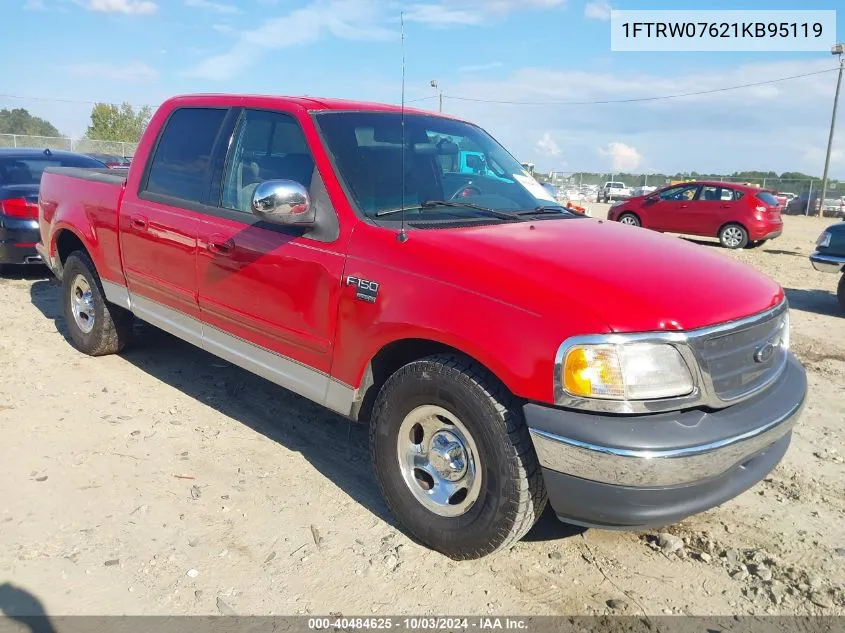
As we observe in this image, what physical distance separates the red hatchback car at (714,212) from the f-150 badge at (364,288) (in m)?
14.4

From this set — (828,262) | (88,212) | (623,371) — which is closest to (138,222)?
(88,212)

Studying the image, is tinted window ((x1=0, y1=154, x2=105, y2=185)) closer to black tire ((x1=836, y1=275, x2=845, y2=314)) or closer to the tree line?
black tire ((x1=836, y1=275, x2=845, y2=314))

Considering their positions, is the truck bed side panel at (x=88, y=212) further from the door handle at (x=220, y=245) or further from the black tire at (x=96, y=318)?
the door handle at (x=220, y=245)

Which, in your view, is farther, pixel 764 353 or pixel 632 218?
pixel 632 218

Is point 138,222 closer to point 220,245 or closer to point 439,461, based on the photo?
point 220,245

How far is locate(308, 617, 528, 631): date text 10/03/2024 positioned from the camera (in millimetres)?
2596

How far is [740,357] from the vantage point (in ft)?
8.93

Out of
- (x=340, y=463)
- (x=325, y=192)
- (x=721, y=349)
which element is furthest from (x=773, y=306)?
(x=340, y=463)

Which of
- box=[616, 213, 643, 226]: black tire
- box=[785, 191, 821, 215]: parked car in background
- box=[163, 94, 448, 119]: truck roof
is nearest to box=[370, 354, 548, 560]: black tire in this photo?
box=[163, 94, 448, 119]: truck roof

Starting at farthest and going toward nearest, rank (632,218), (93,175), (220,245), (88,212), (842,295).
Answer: (632,218), (842,295), (93,175), (88,212), (220,245)

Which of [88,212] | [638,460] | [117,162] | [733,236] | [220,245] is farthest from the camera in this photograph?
[117,162]

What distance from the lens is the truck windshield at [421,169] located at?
11.1ft

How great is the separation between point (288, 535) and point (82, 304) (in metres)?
3.50

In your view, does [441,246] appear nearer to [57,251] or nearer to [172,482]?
[172,482]
